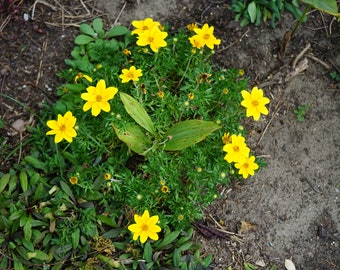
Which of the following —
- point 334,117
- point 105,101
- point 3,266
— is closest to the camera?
point 105,101

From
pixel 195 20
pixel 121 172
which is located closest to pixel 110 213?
pixel 121 172

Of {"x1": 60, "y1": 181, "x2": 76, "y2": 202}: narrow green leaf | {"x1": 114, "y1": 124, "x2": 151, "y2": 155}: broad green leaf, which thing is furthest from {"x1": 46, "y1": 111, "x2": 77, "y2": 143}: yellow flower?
{"x1": 60, "y1": 181, "x2": 76, "y2": 202}: narrow green leaf

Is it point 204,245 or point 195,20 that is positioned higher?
point 195,20

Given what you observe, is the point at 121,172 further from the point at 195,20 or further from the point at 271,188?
the point at 195,20

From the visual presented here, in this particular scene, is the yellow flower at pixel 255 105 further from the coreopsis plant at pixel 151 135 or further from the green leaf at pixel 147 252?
the green leaf at pixel 147 252

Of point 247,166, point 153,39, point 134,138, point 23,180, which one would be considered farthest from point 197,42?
point 23,180

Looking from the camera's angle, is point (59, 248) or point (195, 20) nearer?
point (59, 248)

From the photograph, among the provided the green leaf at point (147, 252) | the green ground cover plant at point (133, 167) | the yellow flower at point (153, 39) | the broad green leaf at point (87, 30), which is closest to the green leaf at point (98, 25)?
the broad green leaf at point (87, 30)
